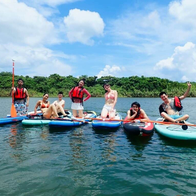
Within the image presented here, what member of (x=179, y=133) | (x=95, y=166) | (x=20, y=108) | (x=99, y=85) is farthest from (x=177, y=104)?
(x=99, y=85)

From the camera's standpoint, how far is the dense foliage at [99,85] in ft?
172

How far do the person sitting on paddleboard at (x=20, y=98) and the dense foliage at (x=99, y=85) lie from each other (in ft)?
135

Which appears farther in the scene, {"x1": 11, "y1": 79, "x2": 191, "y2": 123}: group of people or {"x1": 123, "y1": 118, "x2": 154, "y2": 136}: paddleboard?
{"x1": 11, "y1": 79, "x2": 191, "y2": 123}: group of people

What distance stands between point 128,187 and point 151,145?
2.63 meters

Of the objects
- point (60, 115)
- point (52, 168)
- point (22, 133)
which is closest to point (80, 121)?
point (60, 115)

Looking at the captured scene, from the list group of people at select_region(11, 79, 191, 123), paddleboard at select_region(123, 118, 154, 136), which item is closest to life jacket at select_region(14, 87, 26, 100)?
group of people at select_region(11, 79, 191, 123)

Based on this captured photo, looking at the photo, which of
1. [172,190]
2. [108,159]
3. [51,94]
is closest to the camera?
[172,190]

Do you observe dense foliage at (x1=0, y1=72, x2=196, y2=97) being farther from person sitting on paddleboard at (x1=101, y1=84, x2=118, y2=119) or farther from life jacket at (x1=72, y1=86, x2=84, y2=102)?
person sitting on paddleboard at (x1=101, y1=84, x2=118, y2=119)

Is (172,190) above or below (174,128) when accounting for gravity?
below

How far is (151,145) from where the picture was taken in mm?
5738

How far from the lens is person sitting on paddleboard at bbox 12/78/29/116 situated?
9.61 metres

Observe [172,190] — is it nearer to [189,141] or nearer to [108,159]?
[108,159]

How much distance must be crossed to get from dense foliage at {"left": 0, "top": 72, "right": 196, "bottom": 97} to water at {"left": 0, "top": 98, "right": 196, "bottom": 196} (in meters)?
46.5

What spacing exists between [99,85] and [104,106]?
181 feet
